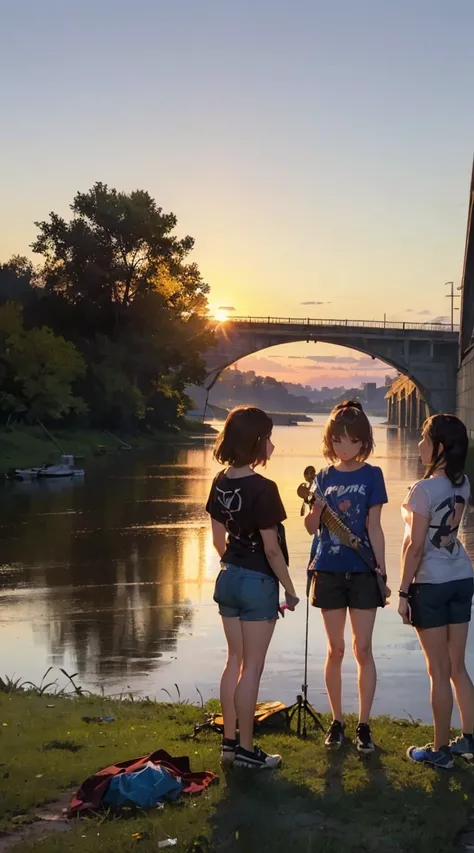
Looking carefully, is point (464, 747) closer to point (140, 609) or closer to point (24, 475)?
point (140, 609)

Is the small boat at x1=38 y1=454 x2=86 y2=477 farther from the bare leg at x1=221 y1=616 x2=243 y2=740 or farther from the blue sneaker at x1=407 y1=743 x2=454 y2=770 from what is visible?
the blue sneaker at x1=407 y1=743 x2=454 y2=770

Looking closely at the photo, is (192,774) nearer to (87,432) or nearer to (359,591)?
(359,591)

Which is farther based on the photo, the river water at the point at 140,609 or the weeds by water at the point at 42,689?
the river water at the point at 140,609

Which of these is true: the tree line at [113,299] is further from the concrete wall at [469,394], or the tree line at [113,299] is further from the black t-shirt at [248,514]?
the black t-shirt at [248,514]

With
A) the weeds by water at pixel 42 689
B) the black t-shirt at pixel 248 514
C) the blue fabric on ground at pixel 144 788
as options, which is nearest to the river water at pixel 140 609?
the weeds by water at pixel 42 689

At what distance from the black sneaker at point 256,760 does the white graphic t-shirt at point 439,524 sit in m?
1.32

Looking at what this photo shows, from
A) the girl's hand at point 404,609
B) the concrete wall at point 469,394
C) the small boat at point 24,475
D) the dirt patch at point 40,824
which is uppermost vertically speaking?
the concrete wall at point 469,394

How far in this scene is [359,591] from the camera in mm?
6242

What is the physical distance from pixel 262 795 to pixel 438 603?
1559mm

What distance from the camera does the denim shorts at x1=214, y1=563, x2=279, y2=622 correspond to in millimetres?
6012

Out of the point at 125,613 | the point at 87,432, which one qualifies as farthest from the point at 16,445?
the point at 125,613

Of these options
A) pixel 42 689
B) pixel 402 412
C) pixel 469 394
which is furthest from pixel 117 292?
pixel 402 412

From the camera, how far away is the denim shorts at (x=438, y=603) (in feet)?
20.3

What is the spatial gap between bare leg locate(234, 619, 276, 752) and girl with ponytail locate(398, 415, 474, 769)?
829 mm
